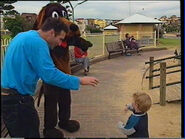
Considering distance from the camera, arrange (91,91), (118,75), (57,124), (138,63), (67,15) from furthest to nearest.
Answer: (138,63) → (118,75) → (91,91) → (57,124) → (67,15)

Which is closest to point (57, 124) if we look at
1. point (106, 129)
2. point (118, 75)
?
point (106, 129)

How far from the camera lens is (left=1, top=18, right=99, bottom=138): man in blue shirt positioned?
2.38m

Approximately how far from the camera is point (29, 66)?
2.43m

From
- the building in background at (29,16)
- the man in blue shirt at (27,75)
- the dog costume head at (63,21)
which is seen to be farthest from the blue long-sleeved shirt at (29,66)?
the dog costume head at (63,21)

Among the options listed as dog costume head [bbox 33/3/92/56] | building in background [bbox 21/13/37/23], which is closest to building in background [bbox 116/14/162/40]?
dog costume head [bbox 33/3/92/56]

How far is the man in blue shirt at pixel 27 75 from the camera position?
2.38m

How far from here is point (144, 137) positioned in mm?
2848

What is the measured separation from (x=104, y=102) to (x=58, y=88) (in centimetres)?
165

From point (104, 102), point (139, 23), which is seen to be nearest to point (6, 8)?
point (139, 23)

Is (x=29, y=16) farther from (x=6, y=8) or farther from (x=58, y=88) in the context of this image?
(x=58, y=88)

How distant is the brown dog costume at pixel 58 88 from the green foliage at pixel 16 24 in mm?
308

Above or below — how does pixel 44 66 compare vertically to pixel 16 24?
below

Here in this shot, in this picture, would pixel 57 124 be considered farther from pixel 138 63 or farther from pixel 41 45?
pixel 138 63

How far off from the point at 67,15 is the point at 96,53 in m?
5.54
